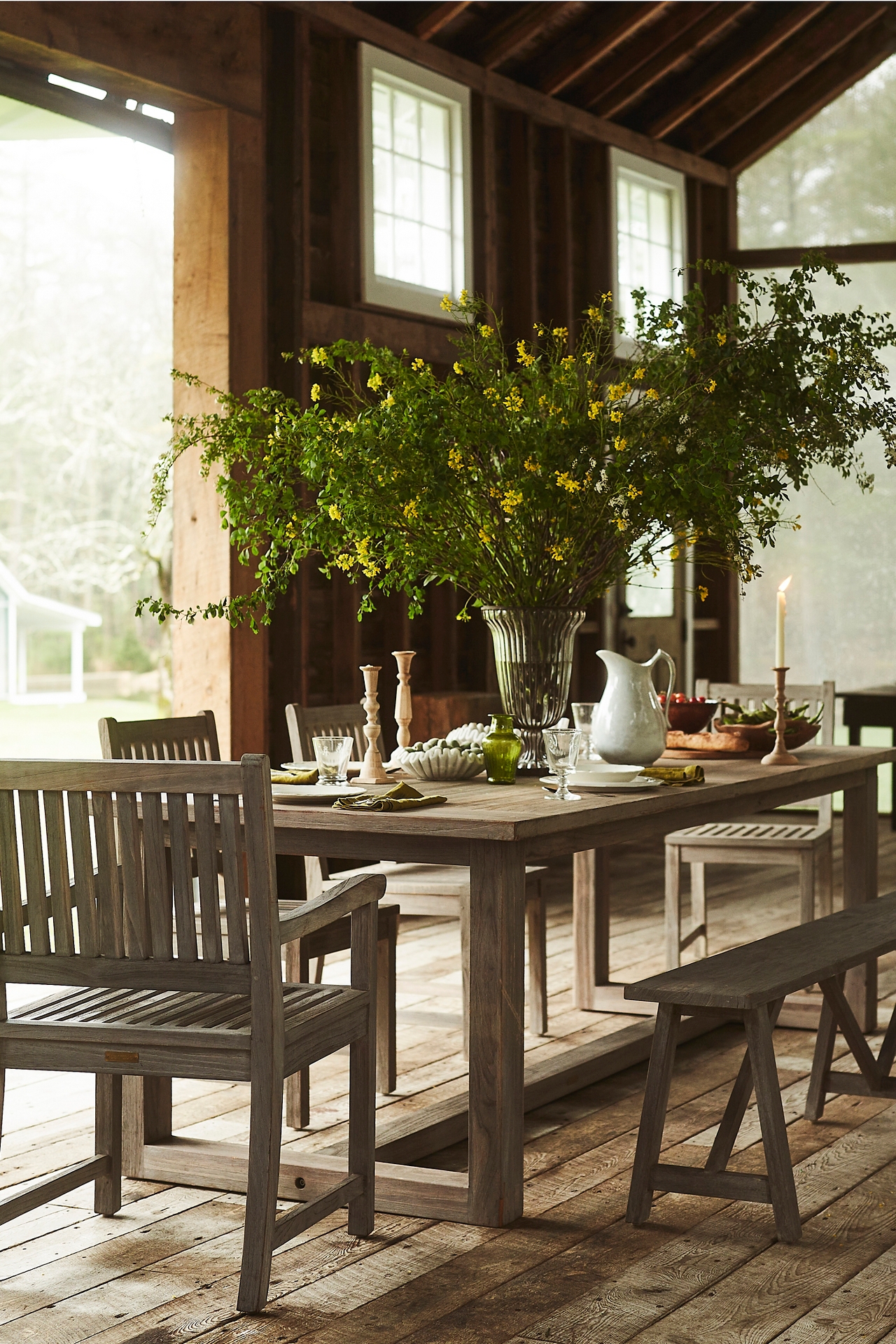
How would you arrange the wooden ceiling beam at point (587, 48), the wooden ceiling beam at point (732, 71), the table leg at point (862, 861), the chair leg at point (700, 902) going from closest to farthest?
the table leg at point (862, 861) < the chair leg at point (700, 902) < the wooden ceiling beam at point (587, 48) < the wooden ceiling beam at point (732, 71)

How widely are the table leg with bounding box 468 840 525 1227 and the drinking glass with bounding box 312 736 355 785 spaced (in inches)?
20.5

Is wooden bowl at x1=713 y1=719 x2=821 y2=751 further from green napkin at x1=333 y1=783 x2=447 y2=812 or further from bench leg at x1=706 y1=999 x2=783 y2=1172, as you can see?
green napkin at x1=333 y1=783 x2=447 y2=812

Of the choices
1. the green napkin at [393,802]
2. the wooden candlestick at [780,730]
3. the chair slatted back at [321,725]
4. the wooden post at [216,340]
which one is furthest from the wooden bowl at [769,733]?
the wooden post at [216,340]

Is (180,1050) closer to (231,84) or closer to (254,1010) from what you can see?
(254,1010)

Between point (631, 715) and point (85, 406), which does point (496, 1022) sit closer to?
point (631, 715)

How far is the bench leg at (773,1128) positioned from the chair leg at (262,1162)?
872mm

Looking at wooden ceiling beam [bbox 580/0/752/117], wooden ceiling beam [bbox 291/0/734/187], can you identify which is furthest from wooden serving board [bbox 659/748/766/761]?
wooden ceiling beam [bbox 580/0/752/117]

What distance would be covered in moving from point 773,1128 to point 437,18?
15.9ft

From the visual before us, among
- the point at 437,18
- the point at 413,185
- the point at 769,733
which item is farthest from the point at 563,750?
the point at 437,18

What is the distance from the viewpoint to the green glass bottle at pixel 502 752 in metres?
3.33

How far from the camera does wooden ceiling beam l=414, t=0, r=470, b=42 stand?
6.16 m

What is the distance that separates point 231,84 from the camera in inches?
211

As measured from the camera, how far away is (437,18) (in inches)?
244

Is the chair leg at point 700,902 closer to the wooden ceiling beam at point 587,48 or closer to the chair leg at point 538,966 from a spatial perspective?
the chair leg at point 538,966
